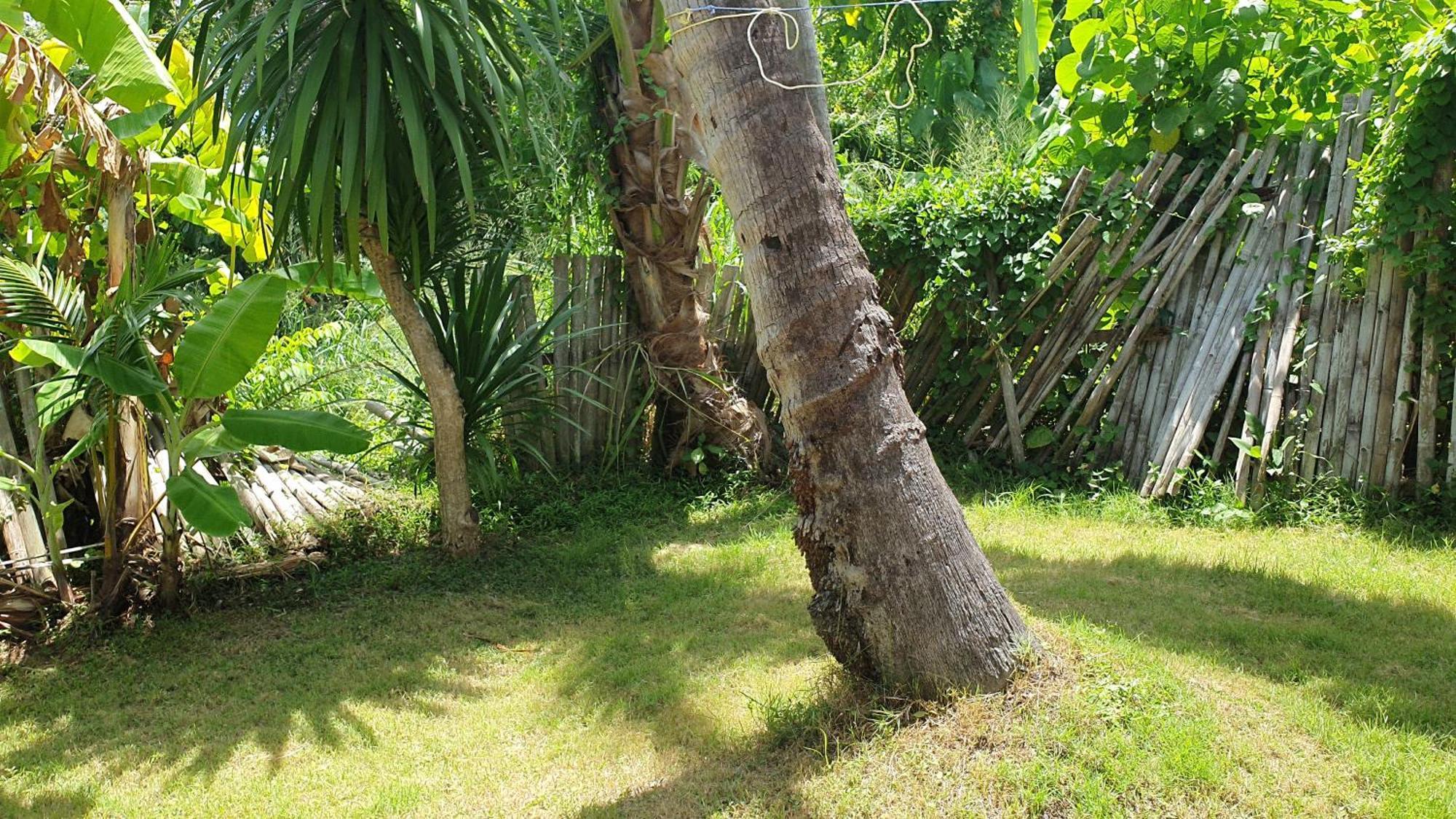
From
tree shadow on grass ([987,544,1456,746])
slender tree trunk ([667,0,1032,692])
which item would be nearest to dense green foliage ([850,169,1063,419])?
tree shadow on grass ([987,544,1456,746])

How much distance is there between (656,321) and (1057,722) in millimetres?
4302

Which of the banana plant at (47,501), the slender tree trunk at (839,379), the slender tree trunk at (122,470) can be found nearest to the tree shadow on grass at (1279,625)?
the slender tree trunk at (839,379)

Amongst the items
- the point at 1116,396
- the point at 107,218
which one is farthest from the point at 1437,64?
the point at 107,218

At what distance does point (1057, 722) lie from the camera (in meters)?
3.13

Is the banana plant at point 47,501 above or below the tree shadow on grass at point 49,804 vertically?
above

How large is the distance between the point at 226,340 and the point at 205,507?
702mm

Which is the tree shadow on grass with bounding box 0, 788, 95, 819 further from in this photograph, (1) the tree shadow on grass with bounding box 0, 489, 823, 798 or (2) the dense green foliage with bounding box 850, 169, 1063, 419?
(2) the dense green foliage with bounding box 850, 169, 1063, 419

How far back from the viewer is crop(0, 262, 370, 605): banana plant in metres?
4.36

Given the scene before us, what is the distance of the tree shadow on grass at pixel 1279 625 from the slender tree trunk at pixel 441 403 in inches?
A: 113

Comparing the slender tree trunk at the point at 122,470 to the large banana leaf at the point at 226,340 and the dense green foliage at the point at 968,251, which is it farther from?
the dense green foliage at the point at 968,251

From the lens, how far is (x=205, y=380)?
4.46 m

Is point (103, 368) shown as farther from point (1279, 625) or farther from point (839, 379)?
point (1279, 625)

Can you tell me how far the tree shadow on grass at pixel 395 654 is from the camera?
391 cm

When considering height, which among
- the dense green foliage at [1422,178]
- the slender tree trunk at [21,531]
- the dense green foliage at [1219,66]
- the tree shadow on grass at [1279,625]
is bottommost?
the tree shadow on grass at [1279,625]
